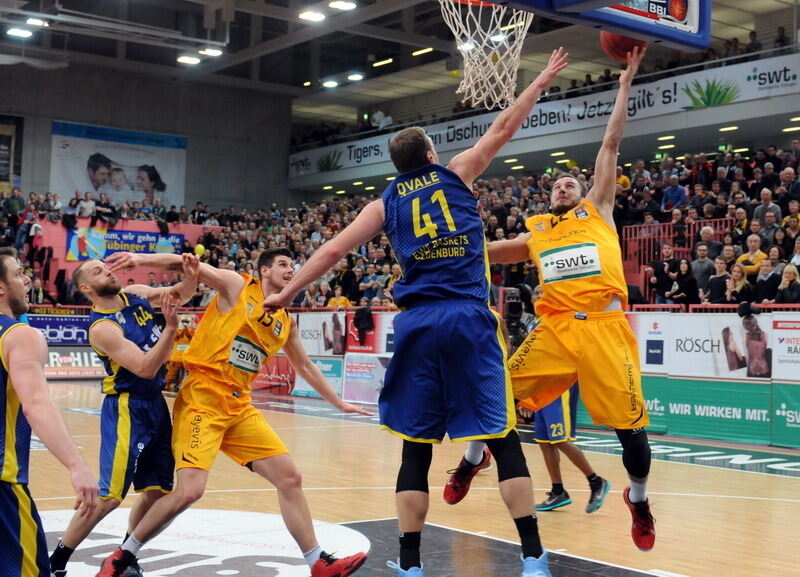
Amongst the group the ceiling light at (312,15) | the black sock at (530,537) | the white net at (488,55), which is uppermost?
the ceiling light at (312,15)

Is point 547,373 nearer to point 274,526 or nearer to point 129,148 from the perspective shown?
point 274,526

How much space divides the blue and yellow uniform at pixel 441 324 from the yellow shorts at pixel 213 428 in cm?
137

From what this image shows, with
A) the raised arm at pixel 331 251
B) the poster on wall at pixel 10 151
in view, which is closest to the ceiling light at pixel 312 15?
the poster on wall at pixel 10 151

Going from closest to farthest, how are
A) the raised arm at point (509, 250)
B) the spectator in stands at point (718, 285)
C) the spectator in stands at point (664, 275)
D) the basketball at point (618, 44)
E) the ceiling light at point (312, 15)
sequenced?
the raised arm at point (509, 250) < the basketball at point (618, 44) < the spectator in stands at point (718, 285) < the spectator in stands at point (664, 275) < the ceiling light at point (312, 15)

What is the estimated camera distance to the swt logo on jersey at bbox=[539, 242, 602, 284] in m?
5.97

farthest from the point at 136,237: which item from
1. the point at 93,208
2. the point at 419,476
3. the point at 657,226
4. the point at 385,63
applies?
the point at 419,476

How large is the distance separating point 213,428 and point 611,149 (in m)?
3.00

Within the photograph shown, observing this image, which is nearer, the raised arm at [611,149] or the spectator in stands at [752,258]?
the raised arm at [611,149]

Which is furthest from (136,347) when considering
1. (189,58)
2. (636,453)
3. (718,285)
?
(189,58)

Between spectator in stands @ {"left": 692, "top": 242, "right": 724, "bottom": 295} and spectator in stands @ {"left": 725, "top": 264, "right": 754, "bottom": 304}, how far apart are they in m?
1.42

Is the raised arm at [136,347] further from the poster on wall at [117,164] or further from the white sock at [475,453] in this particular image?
the poster on wall at [117,164]

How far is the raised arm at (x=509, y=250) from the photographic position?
6035mm

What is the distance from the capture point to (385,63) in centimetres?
3575

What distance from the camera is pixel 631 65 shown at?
19.9 ft
